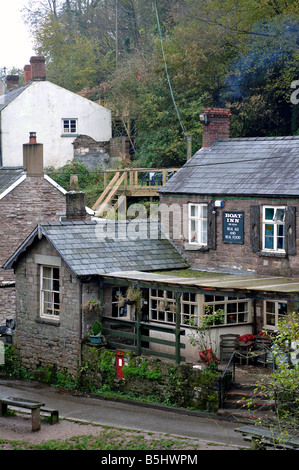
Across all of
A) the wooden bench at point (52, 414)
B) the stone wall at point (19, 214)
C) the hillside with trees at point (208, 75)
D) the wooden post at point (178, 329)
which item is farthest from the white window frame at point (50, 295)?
the hillside with trees at point (208, 75)

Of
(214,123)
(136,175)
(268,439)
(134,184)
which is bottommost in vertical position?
(268,439)

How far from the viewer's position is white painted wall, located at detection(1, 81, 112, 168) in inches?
1496

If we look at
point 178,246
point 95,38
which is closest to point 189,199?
point 178,246

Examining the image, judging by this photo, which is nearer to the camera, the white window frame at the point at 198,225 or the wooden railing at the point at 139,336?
the wooden railing at the point at 139,336

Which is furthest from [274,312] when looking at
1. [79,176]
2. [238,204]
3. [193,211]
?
[79,176]

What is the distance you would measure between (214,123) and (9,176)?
28.3 ft

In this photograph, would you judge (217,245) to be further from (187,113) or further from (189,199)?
Result: (187,113)

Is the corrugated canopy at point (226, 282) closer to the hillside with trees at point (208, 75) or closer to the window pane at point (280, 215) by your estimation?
the window pane at point (280, 215)

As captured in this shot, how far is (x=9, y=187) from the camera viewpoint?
27.6 metres

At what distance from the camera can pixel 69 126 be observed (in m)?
39.9

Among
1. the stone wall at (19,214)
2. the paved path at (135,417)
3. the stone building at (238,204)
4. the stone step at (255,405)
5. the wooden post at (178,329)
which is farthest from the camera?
the stone wall at (19,214)

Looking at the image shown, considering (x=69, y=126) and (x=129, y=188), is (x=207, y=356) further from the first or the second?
(x=69, y=126)

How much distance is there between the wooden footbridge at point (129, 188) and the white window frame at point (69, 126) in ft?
21.7

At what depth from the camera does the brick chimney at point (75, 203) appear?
24.2 m
